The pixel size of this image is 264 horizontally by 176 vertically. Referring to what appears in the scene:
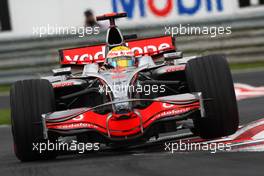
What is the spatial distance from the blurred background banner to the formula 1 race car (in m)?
9.66

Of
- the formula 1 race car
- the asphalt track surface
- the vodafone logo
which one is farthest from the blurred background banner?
the asphalt track surface

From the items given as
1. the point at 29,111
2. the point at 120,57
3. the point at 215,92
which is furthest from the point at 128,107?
the point at 120,57

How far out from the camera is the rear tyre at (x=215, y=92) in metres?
9.11

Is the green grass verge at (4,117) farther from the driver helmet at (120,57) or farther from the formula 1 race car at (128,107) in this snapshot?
the formula 1 race car at (128,107)

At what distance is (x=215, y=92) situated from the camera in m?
9.12

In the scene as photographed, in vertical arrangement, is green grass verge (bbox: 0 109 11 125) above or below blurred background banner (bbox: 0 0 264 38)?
below

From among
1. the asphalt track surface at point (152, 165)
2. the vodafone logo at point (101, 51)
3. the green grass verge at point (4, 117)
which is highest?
the vodafone logo at point (101, 51)

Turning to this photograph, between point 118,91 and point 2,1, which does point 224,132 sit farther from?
point 2,1

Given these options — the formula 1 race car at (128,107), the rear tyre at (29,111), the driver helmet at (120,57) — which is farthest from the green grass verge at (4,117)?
the rear tyre at (29,111)

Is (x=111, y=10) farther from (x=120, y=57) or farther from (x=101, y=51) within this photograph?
(x=120, y=57)

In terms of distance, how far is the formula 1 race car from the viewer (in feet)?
29.2

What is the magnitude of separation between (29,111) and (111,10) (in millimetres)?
10848

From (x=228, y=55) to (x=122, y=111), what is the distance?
985 cm

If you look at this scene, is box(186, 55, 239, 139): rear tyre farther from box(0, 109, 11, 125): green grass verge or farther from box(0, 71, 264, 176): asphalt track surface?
box(0, 109, 11, 125): green grass verge
